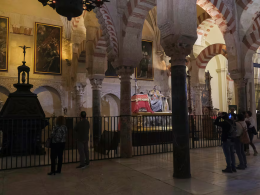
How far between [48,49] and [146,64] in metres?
6.23

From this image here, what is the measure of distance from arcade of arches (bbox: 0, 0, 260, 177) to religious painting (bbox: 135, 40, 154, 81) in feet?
0.22

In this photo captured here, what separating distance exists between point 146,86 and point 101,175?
1080 cm

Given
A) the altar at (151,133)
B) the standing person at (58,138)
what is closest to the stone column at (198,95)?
the altar at (151,133)

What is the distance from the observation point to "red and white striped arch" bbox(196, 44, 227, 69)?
10033 millimetres

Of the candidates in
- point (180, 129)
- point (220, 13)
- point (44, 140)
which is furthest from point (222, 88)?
point (44, 140)

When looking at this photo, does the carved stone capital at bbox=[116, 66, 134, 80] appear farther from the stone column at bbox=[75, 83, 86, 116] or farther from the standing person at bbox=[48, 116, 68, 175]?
the stone column at bbox=[75, 83, 86, 116]

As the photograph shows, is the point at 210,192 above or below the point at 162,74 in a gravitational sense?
below

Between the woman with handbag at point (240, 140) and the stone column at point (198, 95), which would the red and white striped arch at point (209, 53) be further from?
the woman with handbag at point (240, 140)

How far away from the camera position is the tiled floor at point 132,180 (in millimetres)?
3328

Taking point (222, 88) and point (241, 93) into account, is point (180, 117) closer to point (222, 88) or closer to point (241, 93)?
point (241, 93)

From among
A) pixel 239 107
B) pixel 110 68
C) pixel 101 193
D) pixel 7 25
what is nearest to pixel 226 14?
pixel 239 107

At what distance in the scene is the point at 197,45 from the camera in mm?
13758

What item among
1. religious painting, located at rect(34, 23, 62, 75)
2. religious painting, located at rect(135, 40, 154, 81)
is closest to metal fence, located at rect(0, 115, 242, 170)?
religious painting, located at rect(34, 23, 62, 75)

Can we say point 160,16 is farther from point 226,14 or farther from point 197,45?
point 197,45
